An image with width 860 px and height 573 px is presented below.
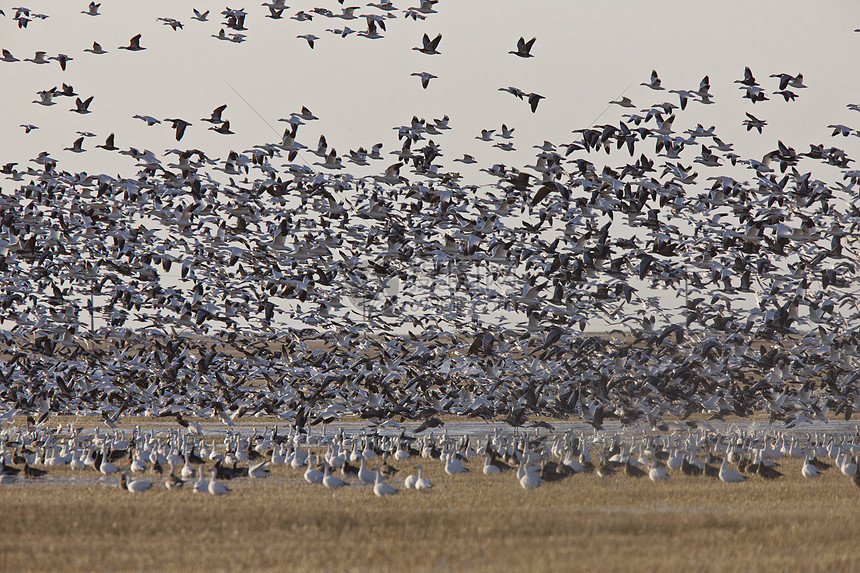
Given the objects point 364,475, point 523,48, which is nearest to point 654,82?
point 523,48

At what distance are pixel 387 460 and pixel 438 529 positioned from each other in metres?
13.7

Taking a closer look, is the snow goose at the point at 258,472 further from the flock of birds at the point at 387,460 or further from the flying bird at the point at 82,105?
the flying bird at the point at 82,105

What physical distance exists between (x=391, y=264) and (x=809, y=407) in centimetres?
1699

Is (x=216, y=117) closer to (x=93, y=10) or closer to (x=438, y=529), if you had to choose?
(x=93, y=10)

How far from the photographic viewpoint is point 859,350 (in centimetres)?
2989

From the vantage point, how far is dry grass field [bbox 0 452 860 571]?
1259 cm

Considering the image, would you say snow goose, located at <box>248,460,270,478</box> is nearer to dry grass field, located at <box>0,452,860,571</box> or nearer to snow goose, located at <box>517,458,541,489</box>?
dry grass field, located at <box>0,452,860,571</box>

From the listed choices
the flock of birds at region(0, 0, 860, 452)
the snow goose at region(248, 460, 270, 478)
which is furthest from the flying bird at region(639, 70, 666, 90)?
the snow goose at region(248, 460, 270, 478)

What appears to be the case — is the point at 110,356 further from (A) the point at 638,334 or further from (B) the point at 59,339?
(A) the point at 638,334

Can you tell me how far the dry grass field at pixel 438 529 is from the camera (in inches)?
496

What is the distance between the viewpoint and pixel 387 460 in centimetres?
2855

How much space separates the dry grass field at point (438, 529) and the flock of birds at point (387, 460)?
1051mm

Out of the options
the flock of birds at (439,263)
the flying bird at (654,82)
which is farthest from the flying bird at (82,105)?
the flying bird at (654,82)

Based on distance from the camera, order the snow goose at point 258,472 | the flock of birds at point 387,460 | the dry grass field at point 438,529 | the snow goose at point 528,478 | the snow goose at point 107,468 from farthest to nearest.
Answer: the snow goose at point 107,468
the snow goose at point 258,472
the flock of birds at point 387,460
the snow goose at point 528,478
the dry grass field at point 438,529
